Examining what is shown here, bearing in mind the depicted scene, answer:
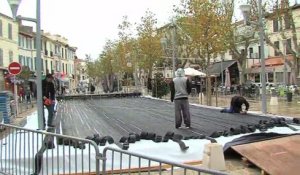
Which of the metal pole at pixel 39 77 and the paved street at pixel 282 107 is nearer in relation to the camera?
the metal pole at pixel 39 77

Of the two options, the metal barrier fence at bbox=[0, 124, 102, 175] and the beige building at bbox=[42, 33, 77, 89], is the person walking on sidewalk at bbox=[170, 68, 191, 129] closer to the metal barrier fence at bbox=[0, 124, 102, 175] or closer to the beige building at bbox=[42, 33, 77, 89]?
the metal barrier fence at bbox=[0, 124, 102, 175]

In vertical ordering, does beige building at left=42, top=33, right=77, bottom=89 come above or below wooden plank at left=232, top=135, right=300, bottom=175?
above

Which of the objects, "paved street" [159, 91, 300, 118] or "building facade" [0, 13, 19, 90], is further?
"building facade" [0, 13, 19, 90]

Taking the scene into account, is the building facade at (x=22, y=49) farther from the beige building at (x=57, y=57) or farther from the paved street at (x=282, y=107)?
the paved street at (x=282, y=107)

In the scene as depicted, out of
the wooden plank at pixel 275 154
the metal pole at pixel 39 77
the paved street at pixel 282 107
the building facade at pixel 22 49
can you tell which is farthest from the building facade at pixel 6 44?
the wooden plank at pixel 275 154

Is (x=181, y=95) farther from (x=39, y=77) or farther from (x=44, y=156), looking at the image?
(x=44, y=156)

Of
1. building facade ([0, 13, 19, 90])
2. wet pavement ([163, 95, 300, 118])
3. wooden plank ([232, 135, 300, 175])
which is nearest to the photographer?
wooden plank ([232, 135, 300, 175])

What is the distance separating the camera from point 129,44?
45.8 m

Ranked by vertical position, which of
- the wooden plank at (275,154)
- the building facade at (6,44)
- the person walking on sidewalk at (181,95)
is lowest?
the wooden plank at (275,154)

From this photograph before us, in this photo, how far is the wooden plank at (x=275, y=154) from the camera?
736 cm

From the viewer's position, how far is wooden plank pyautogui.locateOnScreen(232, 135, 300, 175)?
24.1 feet

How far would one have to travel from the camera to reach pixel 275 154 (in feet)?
26.0

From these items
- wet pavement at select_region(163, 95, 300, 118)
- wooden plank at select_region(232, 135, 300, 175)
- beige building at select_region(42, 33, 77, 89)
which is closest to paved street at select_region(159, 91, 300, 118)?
wet pavement at select_region(163, 95, 300, 118)

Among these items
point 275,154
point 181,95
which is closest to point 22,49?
point 181,95
